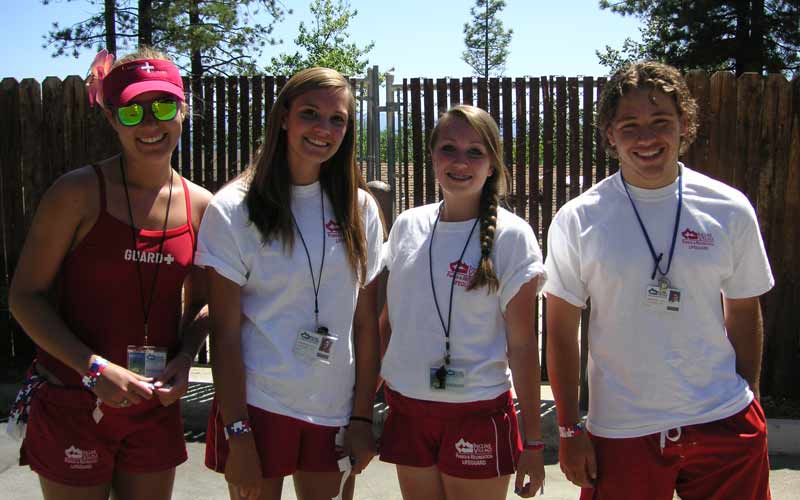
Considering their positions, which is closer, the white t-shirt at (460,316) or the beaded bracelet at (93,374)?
the beaded bracelet at (93,374)

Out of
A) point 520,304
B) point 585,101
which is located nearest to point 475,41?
point 585,101

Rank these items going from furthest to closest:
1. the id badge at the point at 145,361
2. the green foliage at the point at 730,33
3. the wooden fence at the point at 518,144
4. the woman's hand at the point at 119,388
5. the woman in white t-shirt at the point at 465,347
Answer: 1. the green foliage at the point at 730,33
2. the wooden fence at the point at 518,144
3. the woman in white t-shirt at the point at 465,347
4. the id badge at the point at 145,361
5. the woman's hand at the point at 119,388

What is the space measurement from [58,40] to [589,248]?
14069mm

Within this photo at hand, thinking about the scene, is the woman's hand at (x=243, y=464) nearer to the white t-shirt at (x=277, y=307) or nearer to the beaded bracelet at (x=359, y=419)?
the white t-shirt at (x=277, y=307)

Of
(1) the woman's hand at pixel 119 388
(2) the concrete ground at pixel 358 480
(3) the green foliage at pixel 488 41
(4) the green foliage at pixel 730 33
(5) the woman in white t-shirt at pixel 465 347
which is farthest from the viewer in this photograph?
(3) the green foliage at pixel 488 41

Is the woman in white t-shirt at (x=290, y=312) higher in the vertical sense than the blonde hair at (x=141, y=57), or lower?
lower

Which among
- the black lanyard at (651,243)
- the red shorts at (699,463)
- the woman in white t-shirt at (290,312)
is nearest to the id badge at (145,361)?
the woman in white t-shirt at (290,312)

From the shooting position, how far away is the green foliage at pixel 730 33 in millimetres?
18000

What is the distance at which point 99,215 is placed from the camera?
8.36 ft

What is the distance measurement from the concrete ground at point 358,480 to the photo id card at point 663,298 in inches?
89.8

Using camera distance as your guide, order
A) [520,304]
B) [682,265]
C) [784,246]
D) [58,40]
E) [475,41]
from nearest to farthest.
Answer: [682,265] → [520,304] → [784,246] → [58,40] → [475,41]

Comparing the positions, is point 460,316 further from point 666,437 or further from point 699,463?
point 699,463

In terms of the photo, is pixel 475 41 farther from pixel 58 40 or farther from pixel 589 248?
pixel 589 248

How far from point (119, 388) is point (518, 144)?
4102 millimetres
